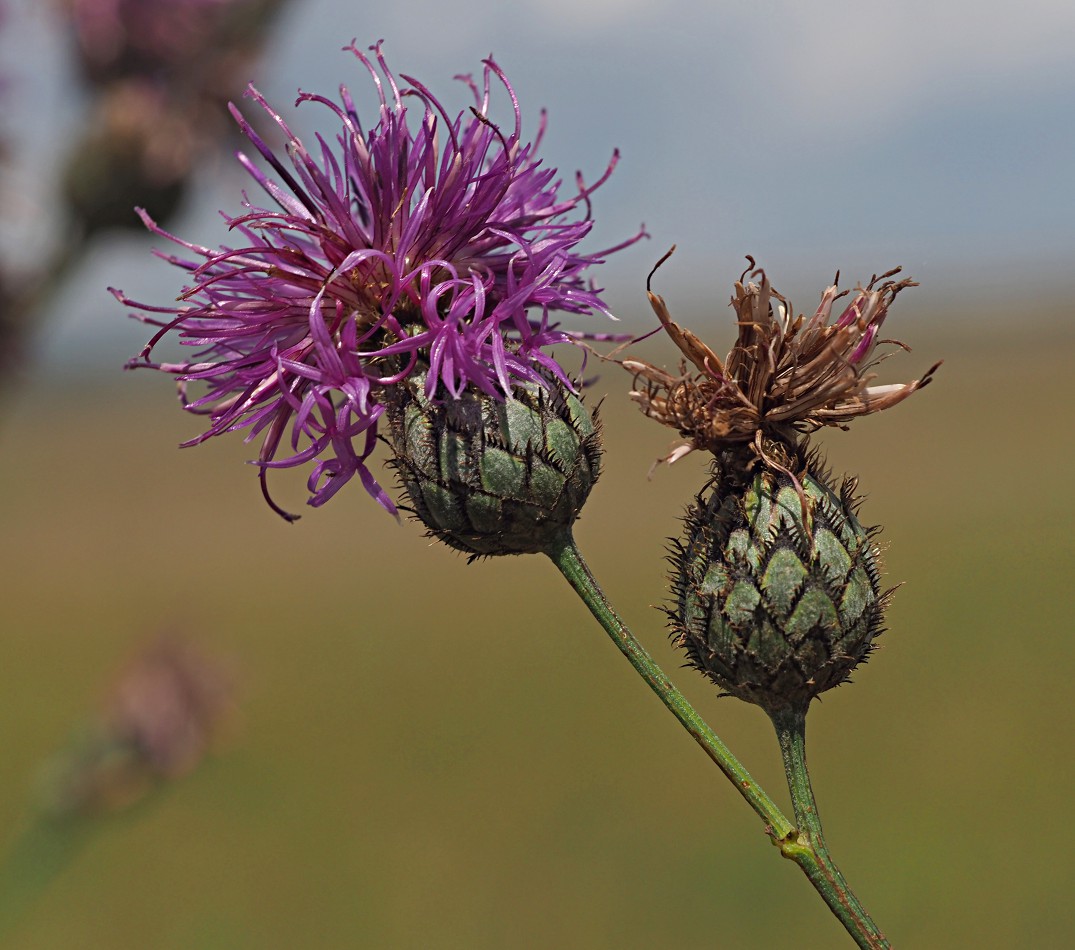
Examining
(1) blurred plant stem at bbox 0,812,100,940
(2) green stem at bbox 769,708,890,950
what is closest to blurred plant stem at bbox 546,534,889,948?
(2) green stem at bbox 769,708,890,950

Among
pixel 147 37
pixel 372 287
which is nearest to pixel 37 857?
pixel 147 37

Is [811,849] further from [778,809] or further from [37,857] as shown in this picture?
[37,857]

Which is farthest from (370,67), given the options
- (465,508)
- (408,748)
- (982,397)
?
(982,397)

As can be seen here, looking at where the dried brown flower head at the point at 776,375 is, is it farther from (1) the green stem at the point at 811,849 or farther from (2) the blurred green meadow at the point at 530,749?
(2) the blurred green meadow at the point at 530,749

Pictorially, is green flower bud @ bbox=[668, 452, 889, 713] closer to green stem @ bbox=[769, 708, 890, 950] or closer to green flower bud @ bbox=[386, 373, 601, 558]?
green stem @ bbox=[769, 708, 890, 950]

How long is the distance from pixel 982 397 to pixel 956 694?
198 feet

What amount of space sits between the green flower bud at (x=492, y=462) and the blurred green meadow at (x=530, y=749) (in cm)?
715

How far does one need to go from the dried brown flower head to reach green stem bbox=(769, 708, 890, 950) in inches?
28.8

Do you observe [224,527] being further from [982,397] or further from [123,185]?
[123,185]

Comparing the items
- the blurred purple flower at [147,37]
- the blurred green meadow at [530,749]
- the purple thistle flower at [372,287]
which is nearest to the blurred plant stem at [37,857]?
the blurred green meadow at [530,749]

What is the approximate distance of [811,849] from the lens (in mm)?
2834

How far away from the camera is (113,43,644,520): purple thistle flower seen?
3.04 meters

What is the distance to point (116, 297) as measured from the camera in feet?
11.5

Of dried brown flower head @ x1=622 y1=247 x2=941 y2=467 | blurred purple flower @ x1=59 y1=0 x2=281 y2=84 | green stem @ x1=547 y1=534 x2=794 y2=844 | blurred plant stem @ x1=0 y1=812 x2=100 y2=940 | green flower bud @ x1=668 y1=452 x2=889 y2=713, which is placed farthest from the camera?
blurred purple flower @ x1=59 y1=0 x2=281 y2=84
